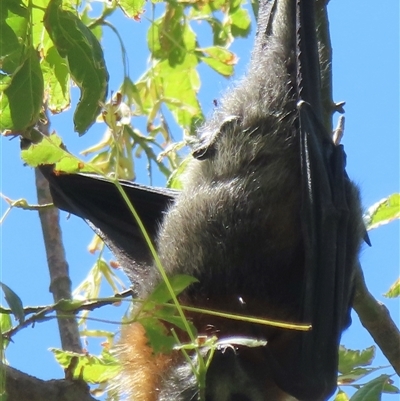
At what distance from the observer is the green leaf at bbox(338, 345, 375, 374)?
3504mm

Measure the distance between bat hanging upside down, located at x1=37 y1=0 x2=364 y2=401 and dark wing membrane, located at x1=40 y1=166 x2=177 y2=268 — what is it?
0.04ft

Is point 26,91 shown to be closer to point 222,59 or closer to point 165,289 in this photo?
point 165,289

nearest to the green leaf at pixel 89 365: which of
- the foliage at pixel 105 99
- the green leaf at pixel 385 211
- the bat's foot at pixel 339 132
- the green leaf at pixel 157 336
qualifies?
the foliage at pixel 105 99

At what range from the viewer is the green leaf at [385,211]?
3670 millimetres

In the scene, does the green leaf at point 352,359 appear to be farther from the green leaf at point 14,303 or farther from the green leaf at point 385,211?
the green leaf at point 14,303

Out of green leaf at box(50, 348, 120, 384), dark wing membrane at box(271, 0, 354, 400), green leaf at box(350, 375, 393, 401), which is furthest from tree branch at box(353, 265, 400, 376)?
green leaf at box(50, 348, 120, 384)

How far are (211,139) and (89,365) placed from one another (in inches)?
67.9

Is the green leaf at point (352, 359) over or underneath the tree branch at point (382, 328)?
underneath

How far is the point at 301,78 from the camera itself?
4.08 meters

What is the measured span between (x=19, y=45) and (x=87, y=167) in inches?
17.9

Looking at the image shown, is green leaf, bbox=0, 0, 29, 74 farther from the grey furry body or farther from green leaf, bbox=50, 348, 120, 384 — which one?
the grey furry body

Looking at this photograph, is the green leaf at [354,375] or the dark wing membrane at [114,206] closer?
the green leaf at [354,375]

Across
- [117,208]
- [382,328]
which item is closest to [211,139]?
[117,208]

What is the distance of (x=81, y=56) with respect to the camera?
2.52 metres
